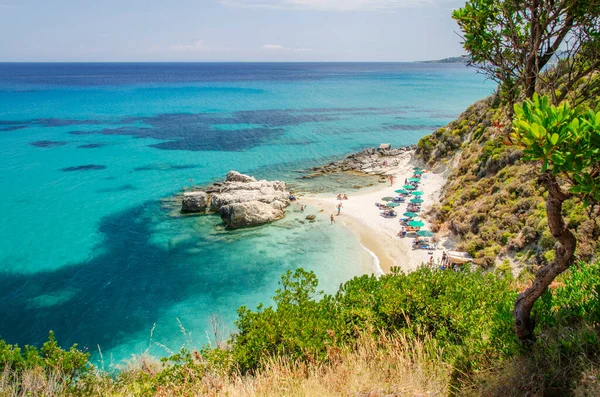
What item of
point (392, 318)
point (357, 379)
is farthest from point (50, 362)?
point (392, 318)

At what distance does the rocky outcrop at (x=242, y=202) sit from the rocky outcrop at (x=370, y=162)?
1054 centimetres

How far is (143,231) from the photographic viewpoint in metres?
37.1

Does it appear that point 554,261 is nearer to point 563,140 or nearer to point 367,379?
point 563,140

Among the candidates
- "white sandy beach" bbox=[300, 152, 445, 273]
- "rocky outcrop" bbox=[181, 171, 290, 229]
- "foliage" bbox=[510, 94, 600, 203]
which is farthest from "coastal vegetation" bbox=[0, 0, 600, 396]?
"rocky outcrop" bbox=[181, 171, 290, 229]

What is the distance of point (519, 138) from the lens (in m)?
5.73

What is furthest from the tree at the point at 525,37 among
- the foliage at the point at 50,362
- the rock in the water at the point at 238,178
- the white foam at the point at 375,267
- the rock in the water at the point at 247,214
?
the rock in the water at the point at 238,178

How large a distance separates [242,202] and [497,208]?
2371cm

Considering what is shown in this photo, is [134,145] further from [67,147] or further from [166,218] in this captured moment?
[166,218]

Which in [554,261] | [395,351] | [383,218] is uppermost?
[554,261]

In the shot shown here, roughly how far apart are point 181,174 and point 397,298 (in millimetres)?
47719

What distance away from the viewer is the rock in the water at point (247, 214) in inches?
1479

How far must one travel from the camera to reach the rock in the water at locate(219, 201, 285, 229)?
123ft

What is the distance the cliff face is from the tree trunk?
386 inches

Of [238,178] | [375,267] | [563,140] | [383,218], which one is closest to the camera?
[563,140]
